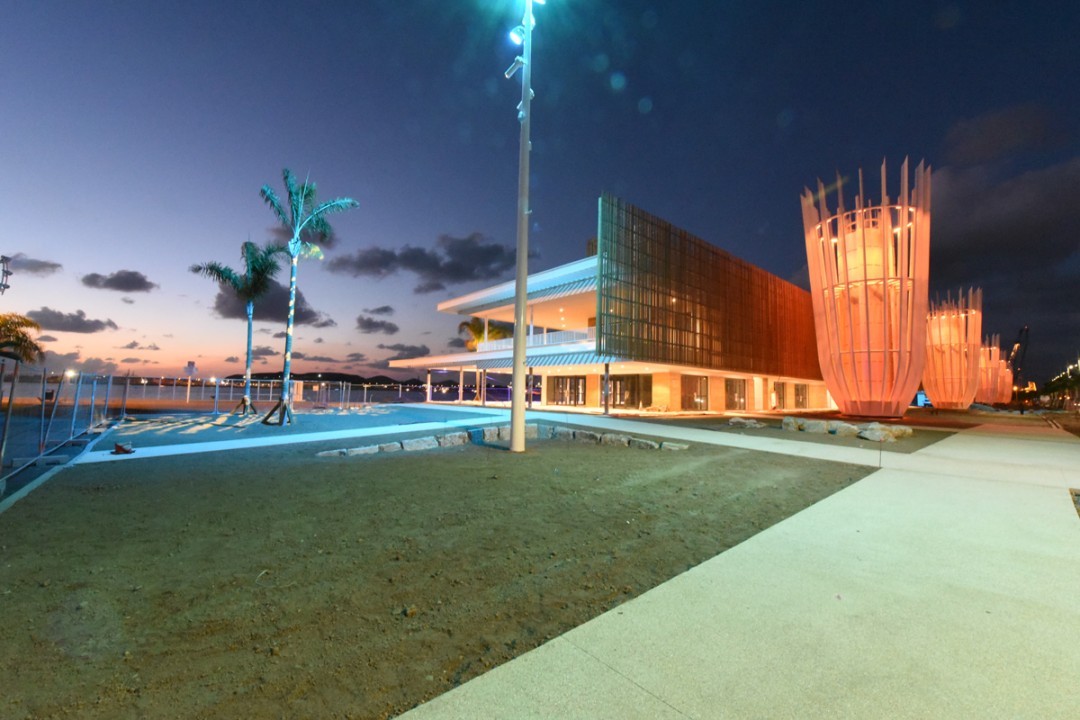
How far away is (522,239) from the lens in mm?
12234

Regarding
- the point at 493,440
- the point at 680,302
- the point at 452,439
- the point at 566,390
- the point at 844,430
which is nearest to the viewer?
the point at 452,439

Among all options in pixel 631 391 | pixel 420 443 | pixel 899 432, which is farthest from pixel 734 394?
pixel 420 443

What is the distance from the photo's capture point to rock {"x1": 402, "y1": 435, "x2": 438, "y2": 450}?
12.5m

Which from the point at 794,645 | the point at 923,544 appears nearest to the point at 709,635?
the point at 794,645

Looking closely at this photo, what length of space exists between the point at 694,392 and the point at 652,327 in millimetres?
9591

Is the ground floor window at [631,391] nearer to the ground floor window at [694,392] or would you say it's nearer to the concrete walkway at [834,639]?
the ground floor window at [694,392]

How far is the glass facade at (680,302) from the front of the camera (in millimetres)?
28312

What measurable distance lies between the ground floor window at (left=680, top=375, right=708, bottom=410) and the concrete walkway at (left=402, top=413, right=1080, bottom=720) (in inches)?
1226

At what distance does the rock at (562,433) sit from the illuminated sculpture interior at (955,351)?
6447 centimetres

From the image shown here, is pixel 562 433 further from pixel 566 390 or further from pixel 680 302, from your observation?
pixel 566 390

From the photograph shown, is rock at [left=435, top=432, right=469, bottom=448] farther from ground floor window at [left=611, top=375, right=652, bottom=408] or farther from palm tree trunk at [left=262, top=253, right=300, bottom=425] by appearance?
ground floor window at [left=611, top=375, right=652, bottom=408]

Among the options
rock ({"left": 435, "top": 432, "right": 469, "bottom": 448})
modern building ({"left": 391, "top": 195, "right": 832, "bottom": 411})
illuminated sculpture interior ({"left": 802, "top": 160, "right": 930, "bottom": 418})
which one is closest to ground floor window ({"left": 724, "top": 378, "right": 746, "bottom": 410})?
modern building ({"left": 391, "top": 195, "right": 832, "bottom": 411})

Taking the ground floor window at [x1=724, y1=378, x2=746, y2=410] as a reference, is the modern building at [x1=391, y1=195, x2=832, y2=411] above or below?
above

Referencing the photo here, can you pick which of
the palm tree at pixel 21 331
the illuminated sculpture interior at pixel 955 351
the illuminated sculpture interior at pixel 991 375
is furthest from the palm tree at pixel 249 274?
the illuminated sculpture interior at pixel 991 375
